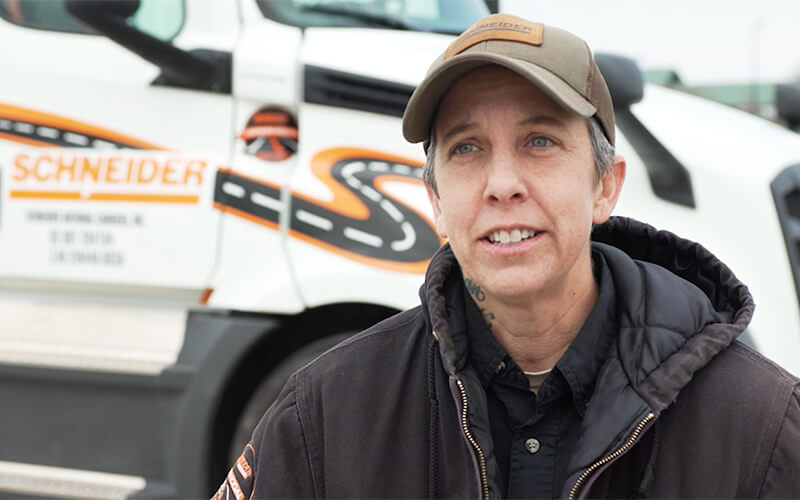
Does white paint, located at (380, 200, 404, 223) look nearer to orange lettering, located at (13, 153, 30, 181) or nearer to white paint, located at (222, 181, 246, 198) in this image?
white paint, located at (222, 181, 246, 198)

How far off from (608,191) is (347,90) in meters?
1.50

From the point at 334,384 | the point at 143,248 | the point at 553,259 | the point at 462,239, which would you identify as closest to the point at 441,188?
the point at 462,239

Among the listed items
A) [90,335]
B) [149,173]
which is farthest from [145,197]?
[90,335]

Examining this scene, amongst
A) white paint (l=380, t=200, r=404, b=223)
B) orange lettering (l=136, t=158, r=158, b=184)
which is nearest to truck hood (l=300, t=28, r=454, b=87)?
white paint (l=380, t=200, r=404, b=223)

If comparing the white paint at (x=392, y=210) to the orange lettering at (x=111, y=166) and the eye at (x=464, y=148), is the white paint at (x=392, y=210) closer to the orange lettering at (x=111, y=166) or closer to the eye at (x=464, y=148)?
the orange lettering at (x=111, y=166)

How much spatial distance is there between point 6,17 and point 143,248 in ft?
3.61

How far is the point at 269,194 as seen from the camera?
3168 millimetres

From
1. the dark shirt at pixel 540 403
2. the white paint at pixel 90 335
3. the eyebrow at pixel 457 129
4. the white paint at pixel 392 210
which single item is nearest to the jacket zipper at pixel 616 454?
the dark shirt at pixel 540 403

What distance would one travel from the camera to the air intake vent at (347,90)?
3170 mm

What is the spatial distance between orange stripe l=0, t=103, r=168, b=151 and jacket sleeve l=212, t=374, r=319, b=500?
174cm

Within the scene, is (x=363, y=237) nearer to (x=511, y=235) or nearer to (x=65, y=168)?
(x=65, y=168)

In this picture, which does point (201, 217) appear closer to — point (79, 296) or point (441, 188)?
point (79, 296)

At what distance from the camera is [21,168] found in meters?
3.40

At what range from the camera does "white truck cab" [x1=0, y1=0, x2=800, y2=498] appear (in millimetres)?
3051
